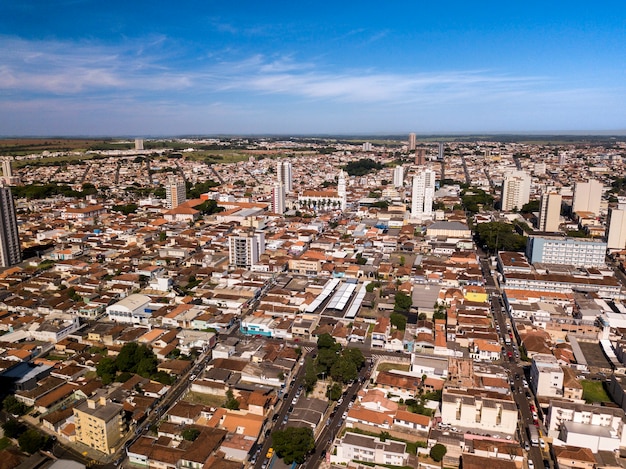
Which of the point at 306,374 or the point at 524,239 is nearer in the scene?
the point at 306,374

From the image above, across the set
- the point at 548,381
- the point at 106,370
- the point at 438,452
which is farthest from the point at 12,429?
the point at 548,381

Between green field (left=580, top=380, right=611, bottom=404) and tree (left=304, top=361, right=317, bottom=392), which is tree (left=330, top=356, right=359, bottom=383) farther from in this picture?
green field (left=580, top=380, right=611, bottom=404)

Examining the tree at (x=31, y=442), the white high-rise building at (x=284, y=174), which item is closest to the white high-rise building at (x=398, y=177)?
the white high-rise building at (x=284, y=174)

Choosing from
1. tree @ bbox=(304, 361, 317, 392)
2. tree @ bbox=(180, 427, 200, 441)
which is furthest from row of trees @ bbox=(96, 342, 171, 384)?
tree @ bbox=(304, 361, 317, 392)

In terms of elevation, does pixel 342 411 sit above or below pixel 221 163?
below

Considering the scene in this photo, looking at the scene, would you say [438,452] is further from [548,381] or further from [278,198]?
[278,198]

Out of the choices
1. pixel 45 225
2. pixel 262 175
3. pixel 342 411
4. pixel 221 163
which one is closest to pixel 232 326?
pixel 342 411

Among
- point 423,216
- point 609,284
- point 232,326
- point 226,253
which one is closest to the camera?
point 232,326

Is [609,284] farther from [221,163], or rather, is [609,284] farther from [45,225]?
[221,163]
